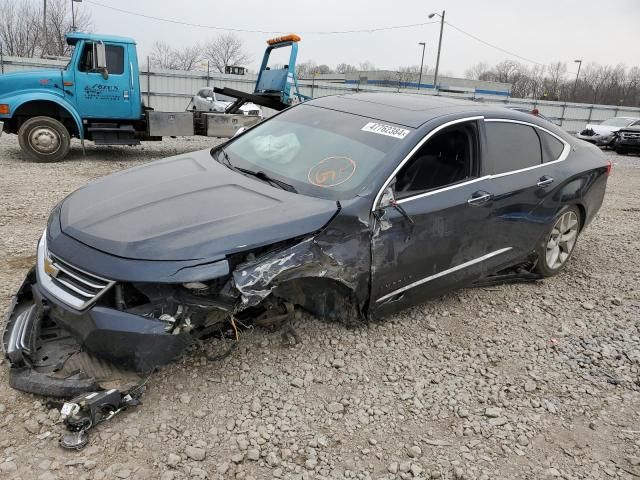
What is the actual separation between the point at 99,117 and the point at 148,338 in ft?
29.0

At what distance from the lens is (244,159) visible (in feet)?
12.4

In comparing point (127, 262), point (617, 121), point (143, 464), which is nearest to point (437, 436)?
point (143, 464)

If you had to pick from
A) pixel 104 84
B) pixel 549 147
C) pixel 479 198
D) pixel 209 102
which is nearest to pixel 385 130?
pixel 479 198

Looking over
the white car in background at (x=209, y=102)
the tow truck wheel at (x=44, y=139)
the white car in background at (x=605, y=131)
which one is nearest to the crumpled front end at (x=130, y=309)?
the tow truck wheel at (x=44, y=139)

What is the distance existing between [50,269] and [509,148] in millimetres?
3354

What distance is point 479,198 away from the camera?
3652 millimetres

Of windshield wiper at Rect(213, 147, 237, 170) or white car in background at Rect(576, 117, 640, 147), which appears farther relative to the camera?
white car in background at Rect(576, 117, 640, 147)

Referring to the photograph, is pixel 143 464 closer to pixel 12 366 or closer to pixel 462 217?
pixel 12 366

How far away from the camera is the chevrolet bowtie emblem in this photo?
2721mm

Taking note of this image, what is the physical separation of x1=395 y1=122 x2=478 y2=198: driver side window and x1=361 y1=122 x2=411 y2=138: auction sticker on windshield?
→ 21 cm

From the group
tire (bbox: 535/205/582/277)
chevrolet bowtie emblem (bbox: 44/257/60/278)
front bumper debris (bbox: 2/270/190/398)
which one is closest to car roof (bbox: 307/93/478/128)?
tire (bbox: 535/205/582/277)

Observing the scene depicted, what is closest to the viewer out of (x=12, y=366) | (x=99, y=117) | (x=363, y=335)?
(x=12, y=366)

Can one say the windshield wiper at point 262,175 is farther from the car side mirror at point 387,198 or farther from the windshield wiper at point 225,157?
the car side mirror at point 387,198

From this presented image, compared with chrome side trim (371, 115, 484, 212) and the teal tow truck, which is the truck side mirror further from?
chrome side trim (371, 115, 484, 212)
